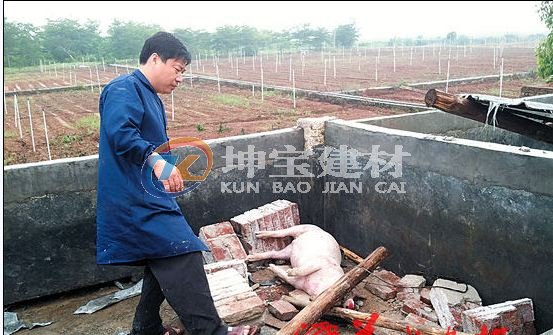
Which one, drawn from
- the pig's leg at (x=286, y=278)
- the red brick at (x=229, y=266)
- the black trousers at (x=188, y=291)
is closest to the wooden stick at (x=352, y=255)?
the pig's leg at (x=286, y=278)

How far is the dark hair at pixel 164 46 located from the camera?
297cm

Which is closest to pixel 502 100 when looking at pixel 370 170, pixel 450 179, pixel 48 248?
pixel 450 179

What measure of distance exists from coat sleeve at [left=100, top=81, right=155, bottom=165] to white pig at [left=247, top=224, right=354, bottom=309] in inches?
82.2

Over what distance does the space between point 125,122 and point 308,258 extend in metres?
2.40

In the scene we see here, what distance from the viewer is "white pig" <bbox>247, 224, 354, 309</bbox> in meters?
4.30

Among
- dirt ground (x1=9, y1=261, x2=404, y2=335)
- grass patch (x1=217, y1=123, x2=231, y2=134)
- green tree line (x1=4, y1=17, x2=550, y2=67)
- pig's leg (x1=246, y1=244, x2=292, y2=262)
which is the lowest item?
dirt ground (x1=9, y1=261, x2=404, y2=335)

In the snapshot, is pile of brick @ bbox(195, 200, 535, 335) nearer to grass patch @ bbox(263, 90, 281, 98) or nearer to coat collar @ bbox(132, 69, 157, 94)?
coat collar @ bbox(132, 69, 157, 94)

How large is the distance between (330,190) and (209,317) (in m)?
2.78

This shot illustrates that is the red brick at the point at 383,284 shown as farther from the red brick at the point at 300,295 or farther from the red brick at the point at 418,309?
the red brick at the point at 300,295

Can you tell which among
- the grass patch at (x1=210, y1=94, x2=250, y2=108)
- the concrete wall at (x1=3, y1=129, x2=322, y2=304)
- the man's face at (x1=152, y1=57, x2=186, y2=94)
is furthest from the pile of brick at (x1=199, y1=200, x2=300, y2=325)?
the grass patch at (x1=210, y1=94, x2=250, y2=108)

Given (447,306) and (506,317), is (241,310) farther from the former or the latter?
(506,317)

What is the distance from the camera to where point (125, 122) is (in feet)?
9.01
